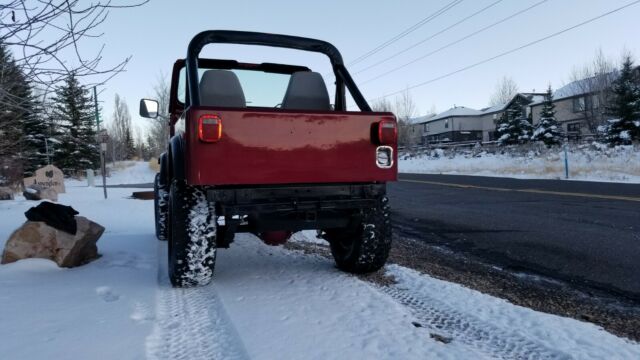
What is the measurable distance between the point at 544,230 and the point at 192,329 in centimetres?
535

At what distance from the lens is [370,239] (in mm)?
3881

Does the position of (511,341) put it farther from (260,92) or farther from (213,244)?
(260,92)

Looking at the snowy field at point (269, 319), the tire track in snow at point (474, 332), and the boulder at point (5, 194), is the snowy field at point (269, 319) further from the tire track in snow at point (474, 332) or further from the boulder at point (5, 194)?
the boulder at point (5, 194)

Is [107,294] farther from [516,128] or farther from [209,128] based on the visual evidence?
[516,128]

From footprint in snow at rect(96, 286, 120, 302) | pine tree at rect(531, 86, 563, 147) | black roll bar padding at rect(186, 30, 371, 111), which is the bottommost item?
footprint in snow at rect(96, 286, 120, 302)

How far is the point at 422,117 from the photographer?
317 feet

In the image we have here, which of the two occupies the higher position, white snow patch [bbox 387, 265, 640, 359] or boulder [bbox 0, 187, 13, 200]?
boulder [bbox 0, 187, 13, 200]

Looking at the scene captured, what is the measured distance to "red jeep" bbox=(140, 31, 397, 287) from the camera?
320 centimetres

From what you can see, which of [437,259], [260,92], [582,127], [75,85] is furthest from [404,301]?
[582,127]

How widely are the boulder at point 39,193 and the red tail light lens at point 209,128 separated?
12506 millimetres

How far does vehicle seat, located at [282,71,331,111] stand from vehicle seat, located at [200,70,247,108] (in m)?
0.49

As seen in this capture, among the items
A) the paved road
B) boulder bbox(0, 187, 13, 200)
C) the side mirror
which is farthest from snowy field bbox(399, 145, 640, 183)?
boulder bbox(0, 187, 13, 200)

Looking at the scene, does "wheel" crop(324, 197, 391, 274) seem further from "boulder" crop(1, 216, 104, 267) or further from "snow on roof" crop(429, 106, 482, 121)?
"snow on roof" crop(429, 106, 482, 121)

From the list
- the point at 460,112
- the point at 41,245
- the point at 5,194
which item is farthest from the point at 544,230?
the point at 460,112
